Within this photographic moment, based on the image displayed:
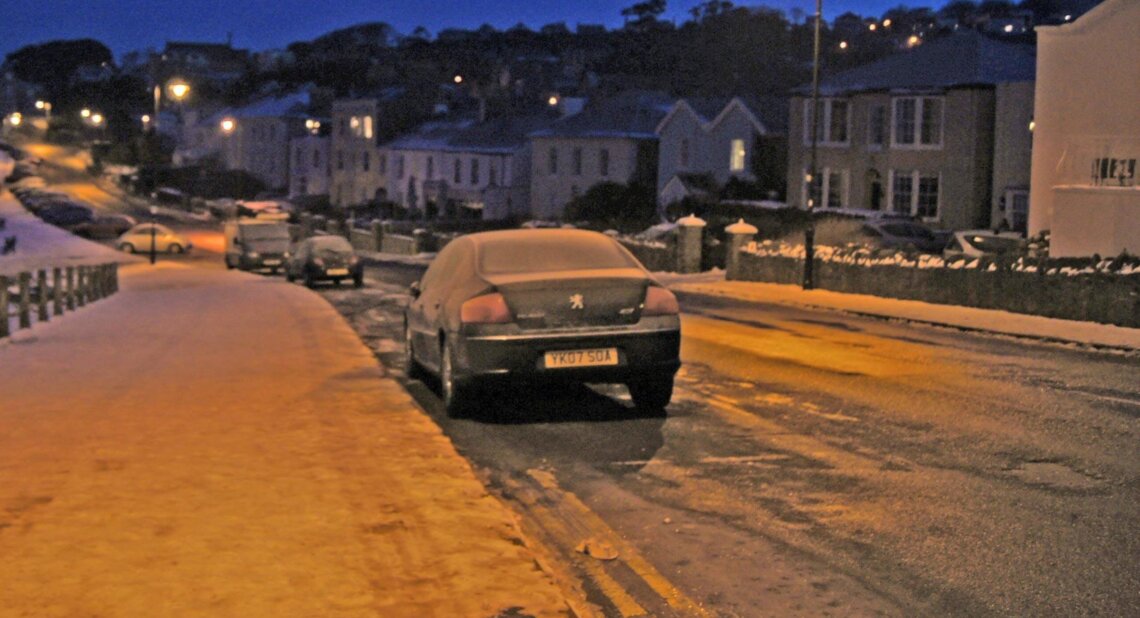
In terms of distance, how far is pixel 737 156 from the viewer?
62719 millimetres

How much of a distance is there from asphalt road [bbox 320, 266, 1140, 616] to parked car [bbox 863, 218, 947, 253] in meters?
21.4

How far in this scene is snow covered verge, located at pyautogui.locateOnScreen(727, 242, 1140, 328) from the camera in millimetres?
20531

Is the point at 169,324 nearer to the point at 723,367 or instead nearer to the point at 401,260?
the point at 723,367

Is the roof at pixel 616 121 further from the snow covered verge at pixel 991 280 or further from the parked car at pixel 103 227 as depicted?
the snow covered verge at pixel 991 280

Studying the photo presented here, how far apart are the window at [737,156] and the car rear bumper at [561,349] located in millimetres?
52205

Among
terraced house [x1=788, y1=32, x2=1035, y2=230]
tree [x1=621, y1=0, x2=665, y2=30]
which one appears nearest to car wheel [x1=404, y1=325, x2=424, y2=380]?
terraced house [x1=788, y1=32, x2=1035, y2=230]

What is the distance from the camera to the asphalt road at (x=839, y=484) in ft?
21.0

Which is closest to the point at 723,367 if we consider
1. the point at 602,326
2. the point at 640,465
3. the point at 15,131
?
the point at 602,326

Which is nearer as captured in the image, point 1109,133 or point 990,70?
point 1109,133

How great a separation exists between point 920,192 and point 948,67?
16.0 ft

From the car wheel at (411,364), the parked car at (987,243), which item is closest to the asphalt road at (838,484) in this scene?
the car wheel at (411,364)

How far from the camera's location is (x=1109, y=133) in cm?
3222

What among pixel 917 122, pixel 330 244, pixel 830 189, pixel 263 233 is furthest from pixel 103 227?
pixel 917 122

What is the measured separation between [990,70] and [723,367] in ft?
122
